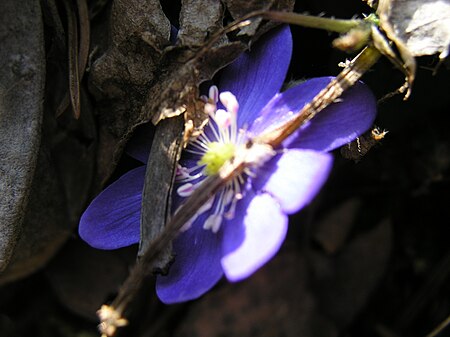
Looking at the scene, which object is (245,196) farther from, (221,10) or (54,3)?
(54,3)

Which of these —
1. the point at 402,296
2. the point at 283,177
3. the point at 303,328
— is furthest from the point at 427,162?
the point at 283,177

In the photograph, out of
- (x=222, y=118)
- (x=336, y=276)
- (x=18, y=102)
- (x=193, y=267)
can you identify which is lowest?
(x=336, y=276)

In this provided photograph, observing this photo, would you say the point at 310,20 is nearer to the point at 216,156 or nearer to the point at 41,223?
the point at 216,156

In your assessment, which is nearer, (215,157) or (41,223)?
(215,157)

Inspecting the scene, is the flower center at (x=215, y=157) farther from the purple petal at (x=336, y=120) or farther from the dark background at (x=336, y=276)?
the dark background at (x=336, y=276)

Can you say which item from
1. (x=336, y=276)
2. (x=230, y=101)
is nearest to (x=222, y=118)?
(x=230, y=101)

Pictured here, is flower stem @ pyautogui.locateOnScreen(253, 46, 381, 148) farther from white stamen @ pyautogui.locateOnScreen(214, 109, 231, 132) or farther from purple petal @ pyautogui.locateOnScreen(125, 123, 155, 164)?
purple petal @ pyautogui.locateOnScreen(125, 123, 155, 164)
